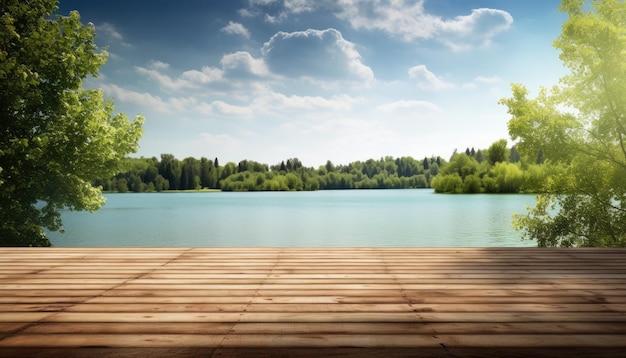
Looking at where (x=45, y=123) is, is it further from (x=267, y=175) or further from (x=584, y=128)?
(x=267, y=175)

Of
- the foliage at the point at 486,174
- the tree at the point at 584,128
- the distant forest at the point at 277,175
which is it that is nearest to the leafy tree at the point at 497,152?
the foliage at the point at 486,174

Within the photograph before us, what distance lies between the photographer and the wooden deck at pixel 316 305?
7.25ft

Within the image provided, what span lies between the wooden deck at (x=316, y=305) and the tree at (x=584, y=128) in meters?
10.2

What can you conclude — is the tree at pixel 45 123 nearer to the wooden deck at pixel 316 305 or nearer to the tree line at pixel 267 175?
the wooden deck at pixel 316 305

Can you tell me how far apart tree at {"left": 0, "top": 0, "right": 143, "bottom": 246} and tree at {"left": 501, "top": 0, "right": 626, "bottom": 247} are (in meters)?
13.0

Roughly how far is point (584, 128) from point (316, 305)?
Result: 46.9 feet

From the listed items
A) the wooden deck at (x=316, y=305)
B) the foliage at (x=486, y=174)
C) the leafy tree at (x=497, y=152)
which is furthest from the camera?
the foliage at (x=486, y=174)

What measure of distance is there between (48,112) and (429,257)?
34.3 feet

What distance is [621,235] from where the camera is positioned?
46.1 ft

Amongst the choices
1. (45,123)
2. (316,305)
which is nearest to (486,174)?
(45,123)

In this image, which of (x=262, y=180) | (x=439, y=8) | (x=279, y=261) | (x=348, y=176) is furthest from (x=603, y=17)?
(x=348, y=176)

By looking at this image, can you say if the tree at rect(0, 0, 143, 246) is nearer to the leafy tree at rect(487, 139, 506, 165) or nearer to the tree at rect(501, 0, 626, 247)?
the tree at rect(501, 0, 626, 247)

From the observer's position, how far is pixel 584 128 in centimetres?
1385

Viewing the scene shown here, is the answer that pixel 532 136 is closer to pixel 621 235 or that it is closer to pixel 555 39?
pixel 555 39
